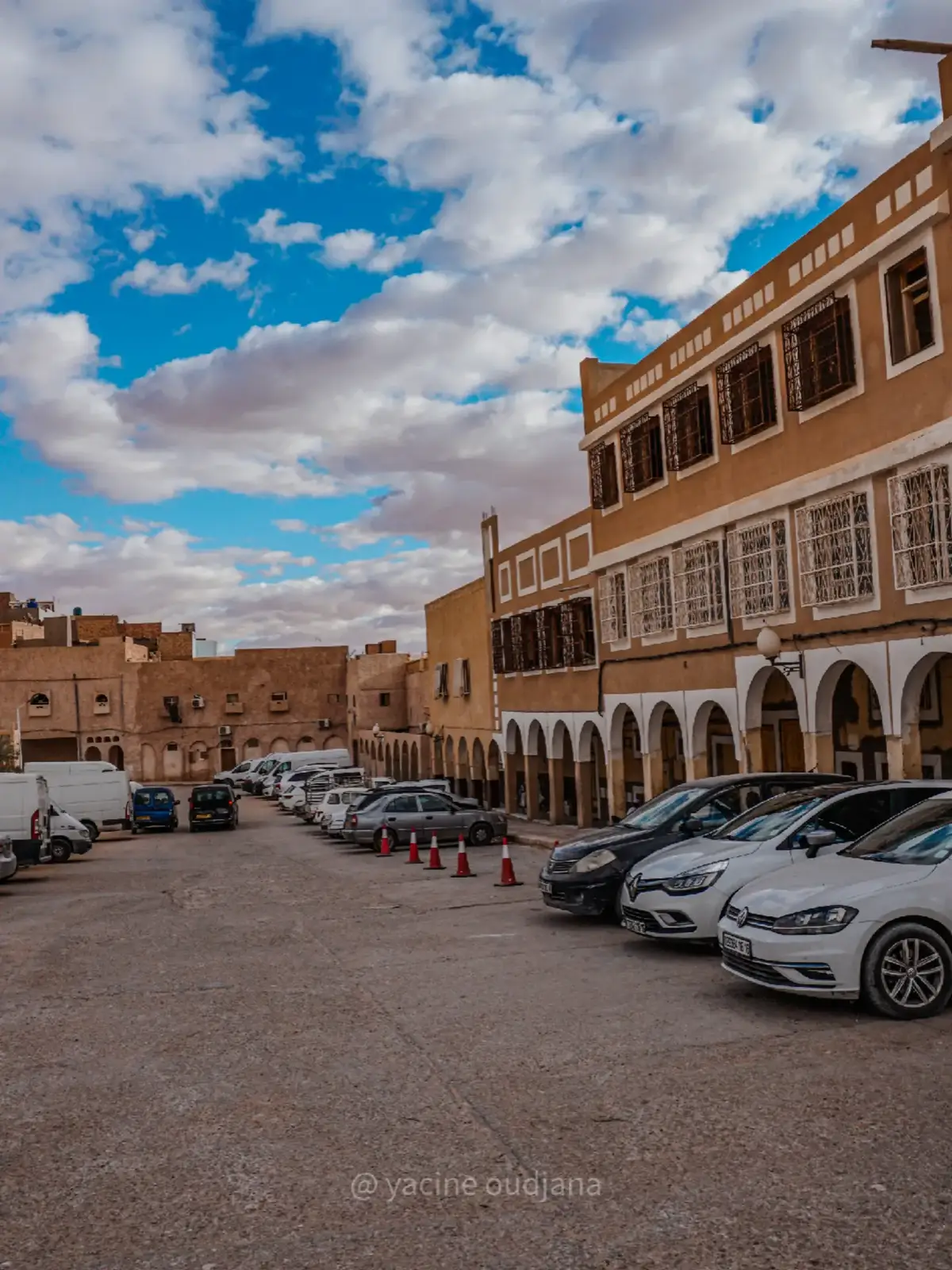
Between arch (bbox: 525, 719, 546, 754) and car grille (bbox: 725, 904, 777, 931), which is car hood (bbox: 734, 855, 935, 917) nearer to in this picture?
car grille (bbox: 725, 904, 777, 931)

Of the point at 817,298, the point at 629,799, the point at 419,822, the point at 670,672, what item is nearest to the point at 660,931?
the point at 817,298

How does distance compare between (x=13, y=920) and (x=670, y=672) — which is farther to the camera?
(x=670, y=672)

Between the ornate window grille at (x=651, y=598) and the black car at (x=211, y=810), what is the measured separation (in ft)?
57.5

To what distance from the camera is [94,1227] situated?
17.9 ft

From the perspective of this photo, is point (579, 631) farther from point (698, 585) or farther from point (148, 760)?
point (148, 760)

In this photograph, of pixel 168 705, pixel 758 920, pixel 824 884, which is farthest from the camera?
pixel 168 705

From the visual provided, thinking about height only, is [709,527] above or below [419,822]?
above

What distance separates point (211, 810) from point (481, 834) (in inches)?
542

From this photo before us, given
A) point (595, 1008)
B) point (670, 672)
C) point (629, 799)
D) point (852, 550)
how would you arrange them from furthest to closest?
point (629, 799) < point (670, 672) < point (852, 550) < point (595, 1008)

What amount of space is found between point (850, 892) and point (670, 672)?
16512 millimetres

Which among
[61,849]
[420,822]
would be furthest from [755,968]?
[61,849]

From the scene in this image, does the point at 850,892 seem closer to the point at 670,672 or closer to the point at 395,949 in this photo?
the point at 395,949

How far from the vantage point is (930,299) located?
16453 mm

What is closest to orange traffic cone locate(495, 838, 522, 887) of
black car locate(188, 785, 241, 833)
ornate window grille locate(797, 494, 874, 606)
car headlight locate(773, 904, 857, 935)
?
ornate window grille locate(797, 494, 874, 606)
